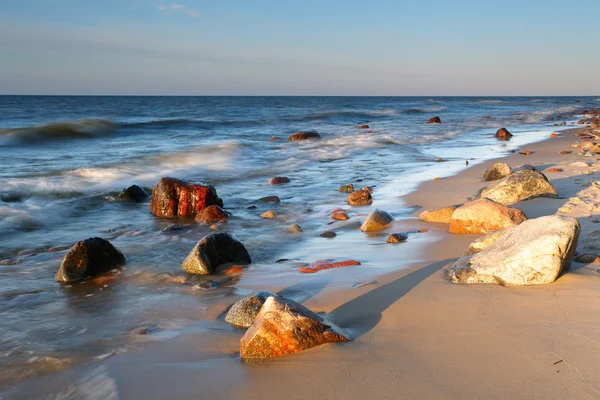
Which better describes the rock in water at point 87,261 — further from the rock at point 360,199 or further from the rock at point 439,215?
the rock at point 360,199

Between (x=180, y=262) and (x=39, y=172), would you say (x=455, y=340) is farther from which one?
(x=39, y=172)

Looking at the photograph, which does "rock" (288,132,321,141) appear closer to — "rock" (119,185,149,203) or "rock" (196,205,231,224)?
"rock" (119,185,149,203)

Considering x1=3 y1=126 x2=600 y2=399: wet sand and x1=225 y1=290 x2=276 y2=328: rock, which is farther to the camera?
x1=225 y1=290 x2=276 y2=328: rock

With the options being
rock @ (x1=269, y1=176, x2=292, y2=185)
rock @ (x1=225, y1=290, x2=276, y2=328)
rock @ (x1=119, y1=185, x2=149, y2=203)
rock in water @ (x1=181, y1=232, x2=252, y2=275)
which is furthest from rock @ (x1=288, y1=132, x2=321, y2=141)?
rock @ (x1=225, y1=290, x2=276, y2=328)

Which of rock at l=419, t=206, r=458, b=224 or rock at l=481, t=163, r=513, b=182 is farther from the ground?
rock at l=481, t=163, r=513, b=182

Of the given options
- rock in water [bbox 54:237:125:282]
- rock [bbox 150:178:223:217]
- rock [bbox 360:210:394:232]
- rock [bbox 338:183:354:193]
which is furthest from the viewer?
rock [bbox 338:183:354:193]

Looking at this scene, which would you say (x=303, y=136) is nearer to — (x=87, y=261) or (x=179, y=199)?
(x=179, y=199)

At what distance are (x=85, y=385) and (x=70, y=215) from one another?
18.6ft

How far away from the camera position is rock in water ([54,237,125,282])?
4.69m

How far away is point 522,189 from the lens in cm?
659

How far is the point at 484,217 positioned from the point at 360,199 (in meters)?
2.72

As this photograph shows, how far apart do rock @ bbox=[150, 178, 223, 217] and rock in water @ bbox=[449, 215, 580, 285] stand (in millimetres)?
4693

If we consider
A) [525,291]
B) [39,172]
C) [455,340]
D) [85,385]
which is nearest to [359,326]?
[455,340]

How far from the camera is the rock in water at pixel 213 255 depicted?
4.75 meters
